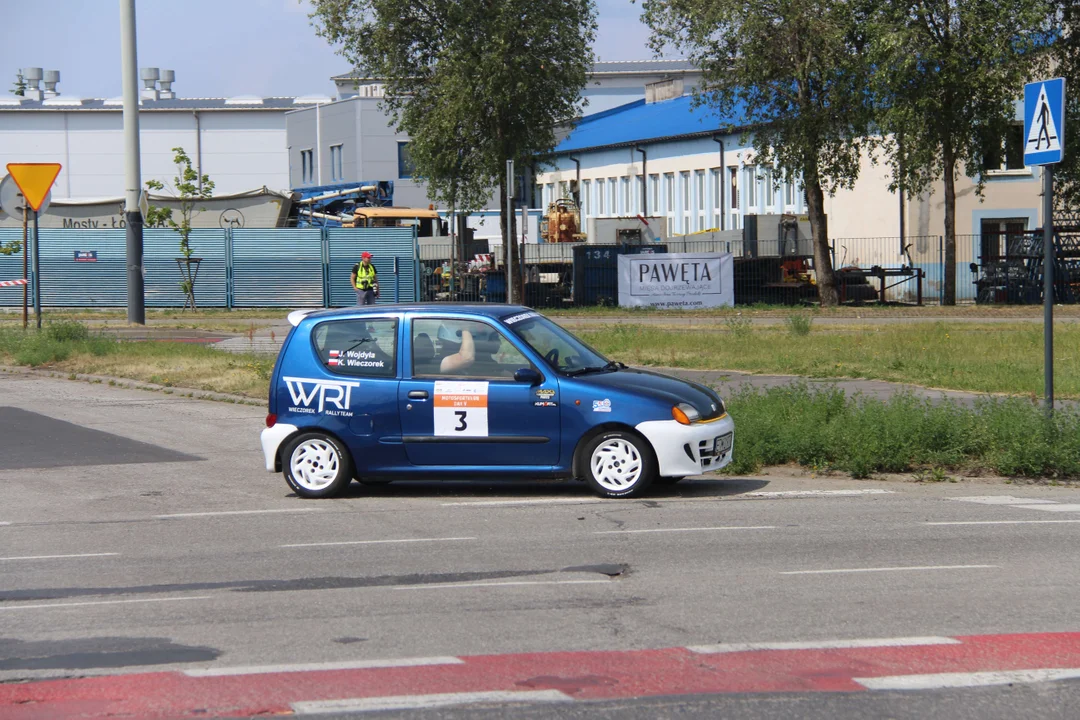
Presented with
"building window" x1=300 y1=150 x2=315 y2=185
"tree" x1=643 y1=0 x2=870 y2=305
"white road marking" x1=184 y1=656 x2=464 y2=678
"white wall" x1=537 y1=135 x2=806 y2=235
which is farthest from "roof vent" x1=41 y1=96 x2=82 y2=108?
"white road marking" x1=184 y1=656 x2=464 y2=678

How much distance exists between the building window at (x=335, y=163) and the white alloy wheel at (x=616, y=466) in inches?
2465

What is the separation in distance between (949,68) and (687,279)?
8833 mm

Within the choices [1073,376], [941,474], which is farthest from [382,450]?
[1073,376]

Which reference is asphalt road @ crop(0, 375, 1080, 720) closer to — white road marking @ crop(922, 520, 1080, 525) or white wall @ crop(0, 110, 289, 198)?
white road marking @ crop(922, 520, 1080, 525)

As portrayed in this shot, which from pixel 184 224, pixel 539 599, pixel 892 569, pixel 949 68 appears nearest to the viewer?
pixel 539 599

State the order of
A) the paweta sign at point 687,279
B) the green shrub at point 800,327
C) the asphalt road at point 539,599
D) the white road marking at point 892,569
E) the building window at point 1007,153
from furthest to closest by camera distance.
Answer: the building window at point 1007,153
the paweta sign at point 687,279
the green shrub at point 800,327
the white road marking at point 892,569
the asphalt road at point 539,599

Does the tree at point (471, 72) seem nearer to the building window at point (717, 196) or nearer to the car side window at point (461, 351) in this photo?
the building window at point (717, 196)

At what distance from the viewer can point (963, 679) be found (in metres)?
5.63

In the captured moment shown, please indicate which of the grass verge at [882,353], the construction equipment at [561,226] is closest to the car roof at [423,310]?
the grass verge at [882,353]

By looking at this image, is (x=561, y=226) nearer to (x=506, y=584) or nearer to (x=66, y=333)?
(x=66, y=333)

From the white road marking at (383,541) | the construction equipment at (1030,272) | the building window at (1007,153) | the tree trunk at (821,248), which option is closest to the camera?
the white road marking at (383,541)

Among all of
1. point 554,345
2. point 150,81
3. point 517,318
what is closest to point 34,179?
point 517,318

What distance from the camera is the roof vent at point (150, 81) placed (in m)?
97.2

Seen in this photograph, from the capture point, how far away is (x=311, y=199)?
48.0 metres
